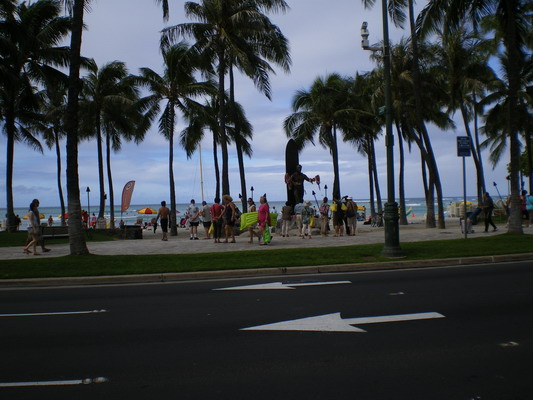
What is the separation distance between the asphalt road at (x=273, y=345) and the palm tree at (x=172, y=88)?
19.3 m

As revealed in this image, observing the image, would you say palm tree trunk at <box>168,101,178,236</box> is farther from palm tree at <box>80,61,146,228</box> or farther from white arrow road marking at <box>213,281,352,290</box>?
white arrow road marking at <box>213,281,352,290</box>

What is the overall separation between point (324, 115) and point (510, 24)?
17.3 metres

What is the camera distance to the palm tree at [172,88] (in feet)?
85.8

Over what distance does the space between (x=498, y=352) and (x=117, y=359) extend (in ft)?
12.9

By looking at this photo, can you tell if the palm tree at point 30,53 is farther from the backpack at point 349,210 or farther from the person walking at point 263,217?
the backpack at point 349,210

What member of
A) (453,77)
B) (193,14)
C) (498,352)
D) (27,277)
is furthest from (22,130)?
(498,352)

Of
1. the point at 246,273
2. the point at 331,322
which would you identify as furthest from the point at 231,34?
the point at 331,322

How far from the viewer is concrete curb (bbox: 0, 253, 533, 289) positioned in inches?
396

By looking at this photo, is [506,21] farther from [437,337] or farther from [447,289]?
[437,337]

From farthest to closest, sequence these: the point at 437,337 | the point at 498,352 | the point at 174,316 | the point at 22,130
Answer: the point at 22,130, the point at 174,316, the point at 437,337, the point at 498,352

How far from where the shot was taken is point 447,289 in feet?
26.2

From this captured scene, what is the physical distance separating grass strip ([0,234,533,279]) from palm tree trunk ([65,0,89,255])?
0.78 metres

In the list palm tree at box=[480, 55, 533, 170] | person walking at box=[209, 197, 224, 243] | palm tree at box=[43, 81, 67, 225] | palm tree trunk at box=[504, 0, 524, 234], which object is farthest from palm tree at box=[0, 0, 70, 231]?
palm tree at box=[480, 55, 533, 170]

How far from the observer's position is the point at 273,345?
16.8 feet
